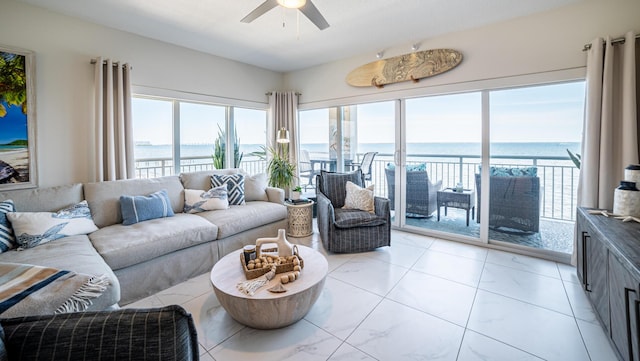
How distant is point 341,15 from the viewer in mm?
3121

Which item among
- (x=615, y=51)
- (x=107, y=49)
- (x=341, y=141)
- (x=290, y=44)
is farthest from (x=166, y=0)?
(x=615, y=51)

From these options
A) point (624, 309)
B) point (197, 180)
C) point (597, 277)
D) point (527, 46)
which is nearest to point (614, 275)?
point (624, 309)

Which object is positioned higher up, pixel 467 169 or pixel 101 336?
pixel 467 169


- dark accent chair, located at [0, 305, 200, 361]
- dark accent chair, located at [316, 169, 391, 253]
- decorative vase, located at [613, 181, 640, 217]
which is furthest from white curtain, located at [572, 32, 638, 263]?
dark accent chair, located at [0, 305, 200, 361]

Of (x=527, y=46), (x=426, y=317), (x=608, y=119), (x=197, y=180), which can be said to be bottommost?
(x=426, y=317)

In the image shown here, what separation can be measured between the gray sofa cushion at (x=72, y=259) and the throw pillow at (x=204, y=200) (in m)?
1.17

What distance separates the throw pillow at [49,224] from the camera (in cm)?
230

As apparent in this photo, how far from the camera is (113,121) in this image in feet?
10.9

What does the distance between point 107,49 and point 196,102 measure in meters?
1.19

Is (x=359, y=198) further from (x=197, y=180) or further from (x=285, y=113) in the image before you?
(x=285, y=113)

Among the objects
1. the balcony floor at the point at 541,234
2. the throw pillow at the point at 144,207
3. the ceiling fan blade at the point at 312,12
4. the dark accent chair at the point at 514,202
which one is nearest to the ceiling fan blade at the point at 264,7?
the ceiling fan blade at the point at 312,12

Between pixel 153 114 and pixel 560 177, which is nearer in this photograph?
pixel 560 177

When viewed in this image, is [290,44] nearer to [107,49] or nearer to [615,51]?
[107,49]

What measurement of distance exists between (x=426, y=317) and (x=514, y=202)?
2.18 meters
